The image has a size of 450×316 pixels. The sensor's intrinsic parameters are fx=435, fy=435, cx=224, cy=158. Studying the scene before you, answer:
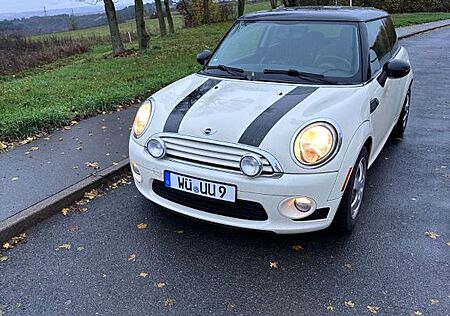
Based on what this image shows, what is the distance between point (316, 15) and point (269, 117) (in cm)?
169

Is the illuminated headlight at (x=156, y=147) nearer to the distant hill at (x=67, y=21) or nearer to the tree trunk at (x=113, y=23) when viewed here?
the tree trunk at (x=113, y=23)

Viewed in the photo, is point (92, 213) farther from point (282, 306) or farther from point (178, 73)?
point (178, 73)

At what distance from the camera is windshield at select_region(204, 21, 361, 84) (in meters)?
3.74

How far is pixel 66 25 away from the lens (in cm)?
4888

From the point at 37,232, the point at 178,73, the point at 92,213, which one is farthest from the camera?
the point at 178,73

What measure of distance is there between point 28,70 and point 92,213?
53.1 ft

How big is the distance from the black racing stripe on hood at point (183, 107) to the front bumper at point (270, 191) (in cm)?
26

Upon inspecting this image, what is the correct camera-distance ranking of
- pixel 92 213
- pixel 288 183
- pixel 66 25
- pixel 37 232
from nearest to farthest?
pixel 288 183, pixel 37 232, pixel 92 213, pixel 66 25

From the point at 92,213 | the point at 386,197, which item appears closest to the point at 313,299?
the point at 386,197

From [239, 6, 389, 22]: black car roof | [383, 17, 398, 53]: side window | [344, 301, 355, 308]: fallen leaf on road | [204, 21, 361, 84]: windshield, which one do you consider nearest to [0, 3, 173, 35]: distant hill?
[383, 17, 398, 53]: side window

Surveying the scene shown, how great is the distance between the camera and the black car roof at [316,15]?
4.12 m

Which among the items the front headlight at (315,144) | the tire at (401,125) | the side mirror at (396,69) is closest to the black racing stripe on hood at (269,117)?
the front headlight at (315,144)

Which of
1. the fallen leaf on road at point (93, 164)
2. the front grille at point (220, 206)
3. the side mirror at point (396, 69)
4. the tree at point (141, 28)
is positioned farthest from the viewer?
the tree at point (141, 28)

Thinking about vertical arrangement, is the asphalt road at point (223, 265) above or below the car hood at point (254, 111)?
below
